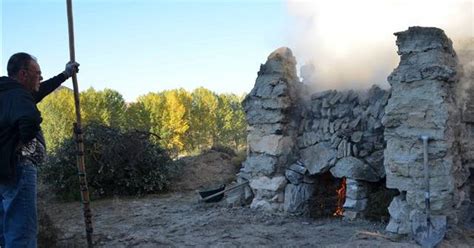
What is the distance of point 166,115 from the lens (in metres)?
17.2

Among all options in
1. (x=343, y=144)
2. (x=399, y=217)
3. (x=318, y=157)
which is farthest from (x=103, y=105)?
(x=399, y=217)

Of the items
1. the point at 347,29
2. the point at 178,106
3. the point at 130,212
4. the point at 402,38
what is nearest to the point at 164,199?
the point at 130,212

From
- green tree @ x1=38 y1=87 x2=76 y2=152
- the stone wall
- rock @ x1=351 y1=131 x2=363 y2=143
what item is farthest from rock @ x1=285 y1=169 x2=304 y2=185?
green tree @ x1=38 y1=87 x2=76 y2=152

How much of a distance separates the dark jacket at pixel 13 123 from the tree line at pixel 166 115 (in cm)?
974

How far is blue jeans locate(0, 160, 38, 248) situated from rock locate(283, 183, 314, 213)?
14.2 feet

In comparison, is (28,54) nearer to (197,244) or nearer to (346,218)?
(197,244)

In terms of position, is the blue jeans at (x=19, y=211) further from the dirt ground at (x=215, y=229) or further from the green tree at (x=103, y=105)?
the green tree at (x=103, y=105)

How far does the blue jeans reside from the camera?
3.46 meters

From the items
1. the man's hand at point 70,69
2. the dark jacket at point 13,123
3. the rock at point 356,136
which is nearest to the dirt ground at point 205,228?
the rock at point 356,136

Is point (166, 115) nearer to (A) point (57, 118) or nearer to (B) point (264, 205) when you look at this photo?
(A) point (57, 118)

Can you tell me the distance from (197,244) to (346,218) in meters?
2.13

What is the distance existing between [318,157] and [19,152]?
455cm

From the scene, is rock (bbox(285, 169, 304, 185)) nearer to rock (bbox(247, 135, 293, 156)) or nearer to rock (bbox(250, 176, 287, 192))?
rock (bbox(250, 176, 287, 192))

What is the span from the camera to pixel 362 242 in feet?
17.6
